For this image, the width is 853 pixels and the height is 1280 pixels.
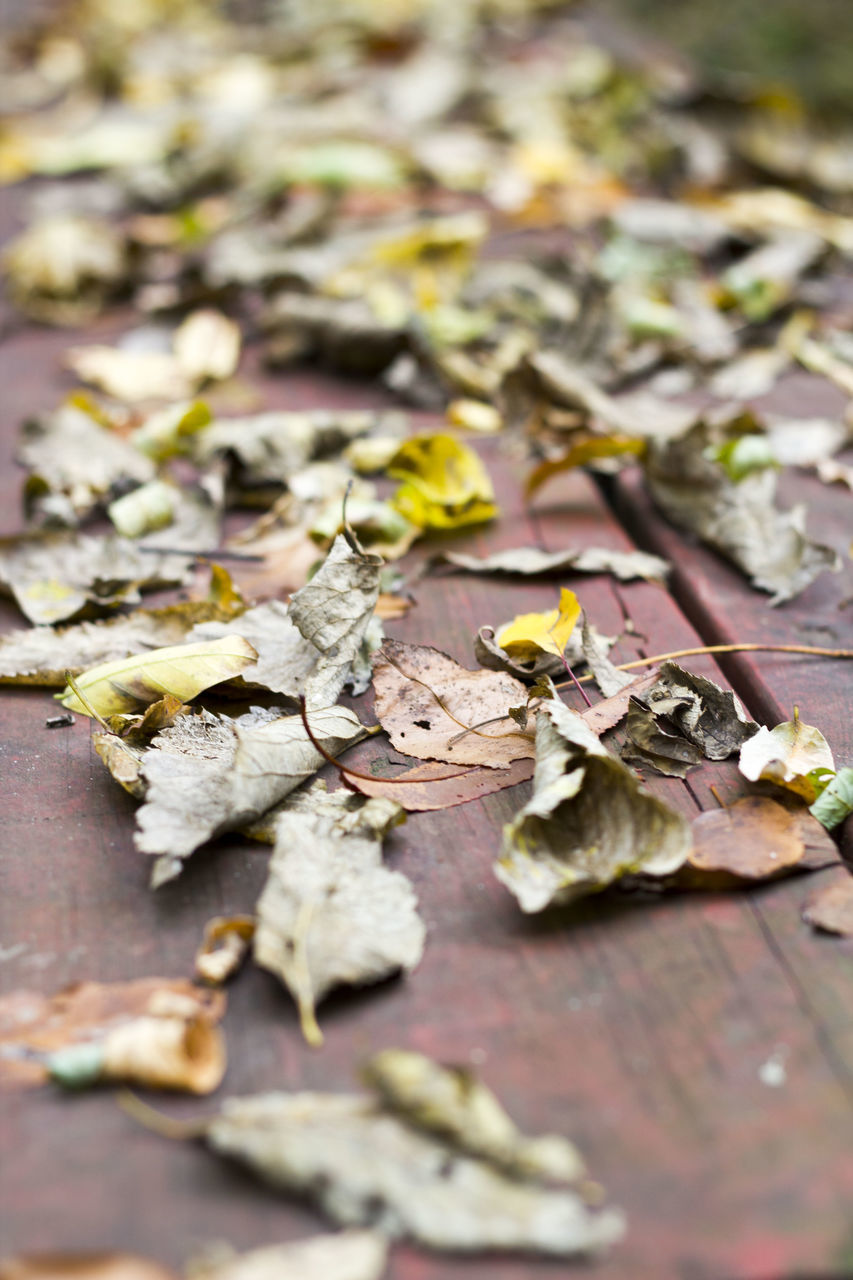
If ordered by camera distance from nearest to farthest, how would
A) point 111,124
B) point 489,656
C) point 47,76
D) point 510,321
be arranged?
point 489,656
point 510,321
point 111,124
point 47,76

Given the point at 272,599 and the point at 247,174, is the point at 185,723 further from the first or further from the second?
the point at 247,174

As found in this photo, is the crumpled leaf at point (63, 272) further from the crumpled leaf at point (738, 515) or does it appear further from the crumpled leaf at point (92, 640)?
the crumpled leaf at point (738, 515)

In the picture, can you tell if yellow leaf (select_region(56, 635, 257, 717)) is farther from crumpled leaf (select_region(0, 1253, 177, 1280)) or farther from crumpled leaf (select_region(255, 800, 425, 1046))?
crumpled leaf (select_region(0, 1253, 177, 1280))

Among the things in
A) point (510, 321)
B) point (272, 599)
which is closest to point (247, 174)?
point (510, 321)

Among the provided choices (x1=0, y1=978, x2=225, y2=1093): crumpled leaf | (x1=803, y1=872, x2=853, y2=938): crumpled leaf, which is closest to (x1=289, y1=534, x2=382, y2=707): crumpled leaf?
(x1=0, y1=978, x2=225, y2=1093): crumpled leaf

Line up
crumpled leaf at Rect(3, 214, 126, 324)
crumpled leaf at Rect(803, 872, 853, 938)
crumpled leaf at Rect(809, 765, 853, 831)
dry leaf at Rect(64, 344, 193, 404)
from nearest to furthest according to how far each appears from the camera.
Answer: crumpled leaf at Rect(803, 872, 853, 938), crumpled leaf at Rect(809, 765, 853, 831), dry leaf at Rect(64, 344, 193, 404), crumpled leaf at Rect(3, 214, 126, 324)
